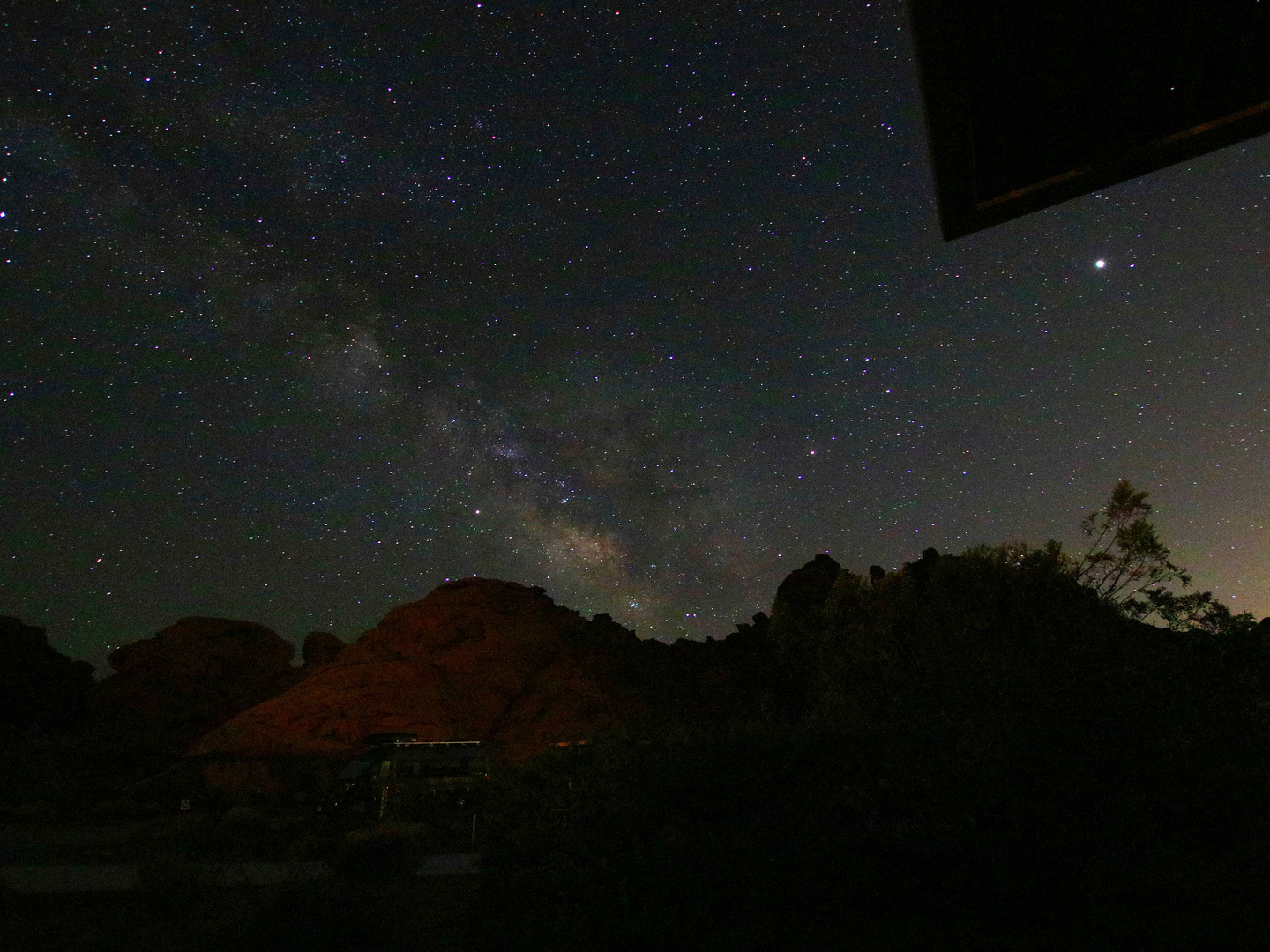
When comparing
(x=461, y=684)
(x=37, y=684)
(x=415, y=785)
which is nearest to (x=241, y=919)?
(x=415, y=785)

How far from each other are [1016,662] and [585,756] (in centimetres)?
648

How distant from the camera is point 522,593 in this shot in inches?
1743

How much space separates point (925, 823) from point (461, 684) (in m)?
31.7

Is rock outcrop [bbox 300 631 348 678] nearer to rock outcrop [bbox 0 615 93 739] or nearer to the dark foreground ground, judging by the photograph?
rock outcrop [bbox 0 615 93 739]

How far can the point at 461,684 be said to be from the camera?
1405 inches

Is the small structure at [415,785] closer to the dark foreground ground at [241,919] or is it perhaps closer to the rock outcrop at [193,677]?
the dark foreground ground at [241,919]

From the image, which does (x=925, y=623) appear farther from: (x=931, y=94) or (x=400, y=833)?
(x=931, y=94)

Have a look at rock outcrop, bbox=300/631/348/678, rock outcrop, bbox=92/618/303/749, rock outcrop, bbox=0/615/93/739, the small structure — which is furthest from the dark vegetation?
rock outcrop, bbox=300/631/348/678

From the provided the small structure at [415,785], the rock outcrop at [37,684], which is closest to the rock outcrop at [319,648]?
the rock outcrop at [37,684]

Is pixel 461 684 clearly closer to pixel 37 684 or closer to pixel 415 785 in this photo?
pixel 415 785

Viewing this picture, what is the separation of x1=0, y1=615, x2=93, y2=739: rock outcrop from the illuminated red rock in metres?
10.1

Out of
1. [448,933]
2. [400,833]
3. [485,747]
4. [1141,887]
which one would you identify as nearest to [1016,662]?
[1141,887]

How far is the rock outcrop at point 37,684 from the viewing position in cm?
3491

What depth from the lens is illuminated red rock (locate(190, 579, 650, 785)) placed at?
30422 mm
